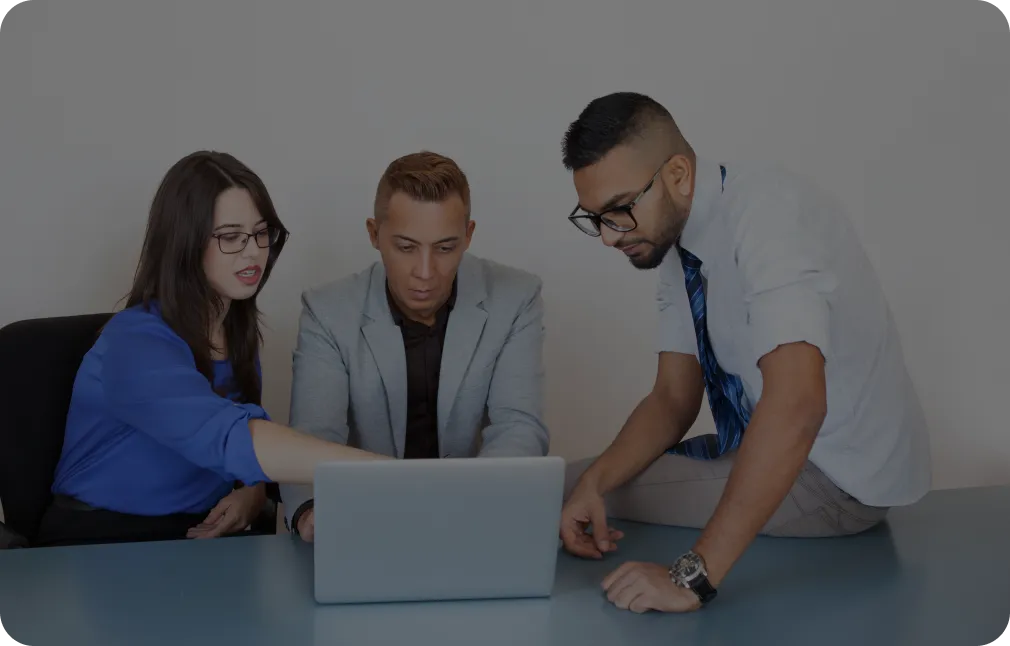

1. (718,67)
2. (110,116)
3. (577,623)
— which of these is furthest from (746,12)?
(577,623)

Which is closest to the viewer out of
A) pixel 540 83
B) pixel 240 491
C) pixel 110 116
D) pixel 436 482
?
pixel 436 482

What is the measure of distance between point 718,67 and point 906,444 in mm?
1823

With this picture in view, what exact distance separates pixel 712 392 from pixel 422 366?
0.76m

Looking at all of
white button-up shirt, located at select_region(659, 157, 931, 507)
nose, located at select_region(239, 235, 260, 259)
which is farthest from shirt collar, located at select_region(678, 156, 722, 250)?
nose, located at select_region(239, 235, 260, 259)

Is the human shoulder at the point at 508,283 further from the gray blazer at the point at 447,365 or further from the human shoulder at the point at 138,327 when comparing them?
the human shoulder at the point at 138,327

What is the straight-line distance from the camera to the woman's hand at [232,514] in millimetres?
2564

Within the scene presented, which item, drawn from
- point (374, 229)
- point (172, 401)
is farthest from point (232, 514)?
point (374, 229)

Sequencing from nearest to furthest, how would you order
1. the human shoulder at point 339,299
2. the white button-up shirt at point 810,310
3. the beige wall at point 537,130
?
the white button-up shirt at point 810,310 → the human shoulder at point 339,299 → the beige wall at point 537,130

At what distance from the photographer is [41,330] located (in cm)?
252

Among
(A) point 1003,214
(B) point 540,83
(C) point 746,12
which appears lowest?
(A) point 1003,214

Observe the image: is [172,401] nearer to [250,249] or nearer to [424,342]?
[250,249]

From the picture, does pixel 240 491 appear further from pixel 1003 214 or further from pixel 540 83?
pixel 1003 214

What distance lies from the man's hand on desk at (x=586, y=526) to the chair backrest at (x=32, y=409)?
3.73 feet

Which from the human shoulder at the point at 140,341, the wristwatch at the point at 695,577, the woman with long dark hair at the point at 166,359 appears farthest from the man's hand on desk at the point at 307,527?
Answer: the wristwatch at the point at 695,577
